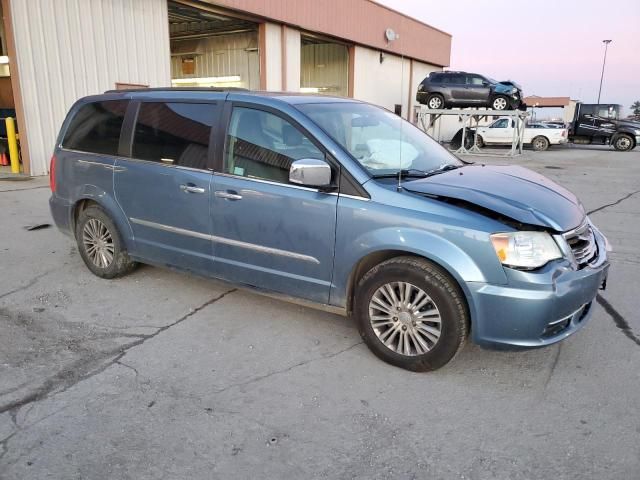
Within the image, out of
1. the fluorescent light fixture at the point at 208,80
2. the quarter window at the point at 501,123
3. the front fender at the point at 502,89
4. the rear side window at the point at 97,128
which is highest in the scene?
the fluorescent light fixture at the point at 208,80

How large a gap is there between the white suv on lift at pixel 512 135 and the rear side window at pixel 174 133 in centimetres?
2239

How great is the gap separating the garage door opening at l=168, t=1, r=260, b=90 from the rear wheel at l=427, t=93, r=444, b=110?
778cm

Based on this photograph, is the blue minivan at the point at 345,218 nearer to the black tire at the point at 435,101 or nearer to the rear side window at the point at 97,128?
the rear side window at the point at 97,128

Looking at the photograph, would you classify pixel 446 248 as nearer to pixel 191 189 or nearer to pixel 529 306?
pixel 529 306

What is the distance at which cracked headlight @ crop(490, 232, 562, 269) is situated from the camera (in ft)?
10.0

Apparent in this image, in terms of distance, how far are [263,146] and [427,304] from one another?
1688mm

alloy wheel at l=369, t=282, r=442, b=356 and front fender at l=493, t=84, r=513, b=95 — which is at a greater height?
front fender at l=493, t=84, r=513, b=95

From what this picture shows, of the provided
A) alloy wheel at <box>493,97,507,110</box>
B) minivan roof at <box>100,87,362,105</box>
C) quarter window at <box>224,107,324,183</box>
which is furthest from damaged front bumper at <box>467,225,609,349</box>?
alloy wheel at <box>493,97,507,110</box>

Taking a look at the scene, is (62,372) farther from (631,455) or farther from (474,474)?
(631,455)

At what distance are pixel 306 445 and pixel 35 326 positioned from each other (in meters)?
2.63

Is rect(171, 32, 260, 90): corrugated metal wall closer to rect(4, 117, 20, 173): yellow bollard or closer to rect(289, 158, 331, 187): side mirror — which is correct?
rect(4, 117, 20, 173): yellow bollard

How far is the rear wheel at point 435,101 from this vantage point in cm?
2295

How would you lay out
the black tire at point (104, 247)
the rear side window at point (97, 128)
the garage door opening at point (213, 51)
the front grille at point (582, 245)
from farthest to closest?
1. the garage door opening at point (213, 51)
2. the black tire at point (104, 247)
3. the rear side window at point (97, 128)
4. the front grille at point (582, 245)

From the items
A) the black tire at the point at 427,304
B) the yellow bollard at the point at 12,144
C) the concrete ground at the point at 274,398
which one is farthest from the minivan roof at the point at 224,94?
the yellow bollard at the point at 12,144
